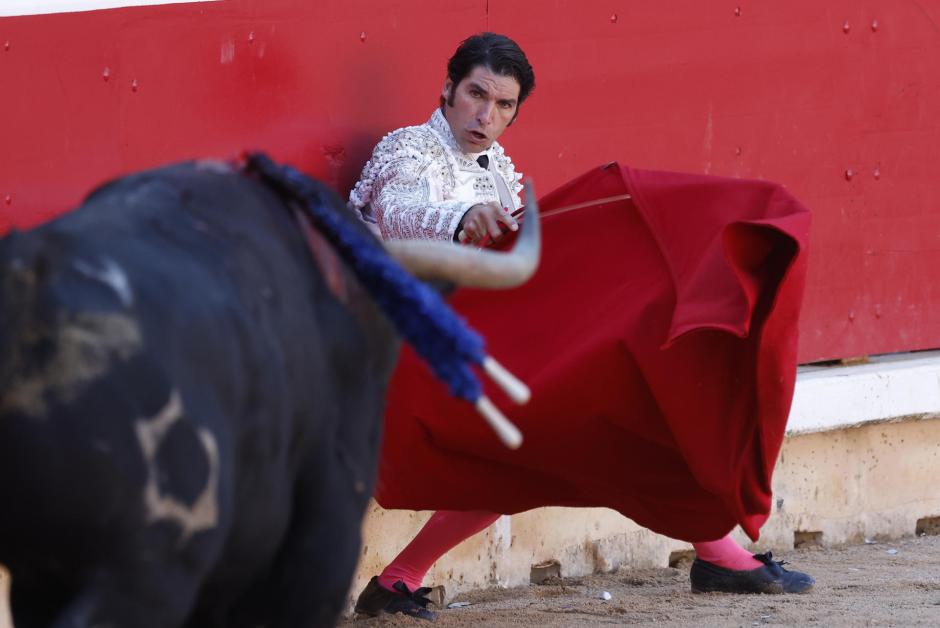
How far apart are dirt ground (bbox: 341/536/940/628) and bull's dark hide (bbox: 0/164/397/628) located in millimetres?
1931

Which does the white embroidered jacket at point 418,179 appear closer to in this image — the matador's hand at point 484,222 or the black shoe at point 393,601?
the matador's hand at point 484,222

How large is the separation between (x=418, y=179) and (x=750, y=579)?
1439 mm

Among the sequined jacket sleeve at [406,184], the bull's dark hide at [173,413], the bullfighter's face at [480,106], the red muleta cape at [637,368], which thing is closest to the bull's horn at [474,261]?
the bull's dark hide at [173,413]

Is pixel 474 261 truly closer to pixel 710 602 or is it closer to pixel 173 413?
pixel 173 413

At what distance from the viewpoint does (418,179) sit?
391 cm

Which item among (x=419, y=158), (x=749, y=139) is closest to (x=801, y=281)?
(x=419, y=158)

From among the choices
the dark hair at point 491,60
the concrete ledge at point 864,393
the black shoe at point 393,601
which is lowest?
the black shoe at point 393,601

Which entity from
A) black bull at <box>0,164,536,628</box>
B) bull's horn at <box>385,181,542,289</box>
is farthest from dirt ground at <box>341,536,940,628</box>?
black bull at <box>0,164,536,628</box>

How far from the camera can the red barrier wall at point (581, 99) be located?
3.62 metres

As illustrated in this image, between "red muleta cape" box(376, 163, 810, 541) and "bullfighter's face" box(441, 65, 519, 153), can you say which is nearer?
"red muleta cape" box(376, 163, 810, 541)

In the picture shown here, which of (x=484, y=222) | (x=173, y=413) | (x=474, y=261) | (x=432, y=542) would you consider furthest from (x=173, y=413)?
(x=432, y=542)

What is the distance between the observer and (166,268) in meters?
1.78

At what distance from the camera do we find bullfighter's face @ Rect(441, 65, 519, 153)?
3.94 m

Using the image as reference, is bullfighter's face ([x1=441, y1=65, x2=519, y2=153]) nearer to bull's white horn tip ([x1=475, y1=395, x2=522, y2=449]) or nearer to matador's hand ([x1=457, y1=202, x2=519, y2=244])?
matador's hand ([x1=457, y1=202, x2=519, y2=244])
